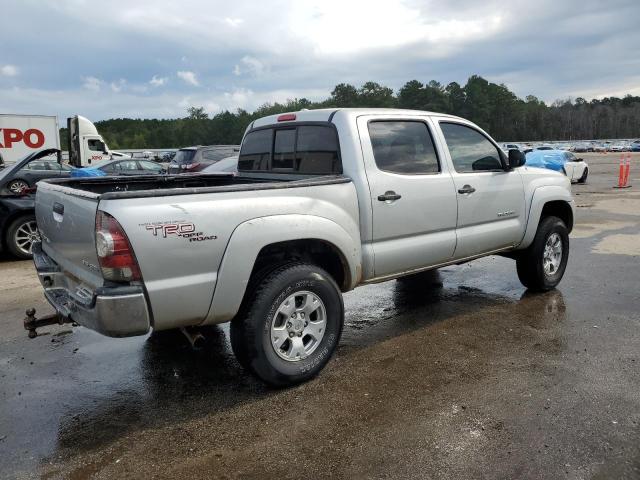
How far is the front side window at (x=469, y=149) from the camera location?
16.0ft

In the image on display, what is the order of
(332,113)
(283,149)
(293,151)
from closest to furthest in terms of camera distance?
(332,113)
(293,151)
(283,149)

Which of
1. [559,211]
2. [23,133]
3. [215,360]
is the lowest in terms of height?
[215,360]

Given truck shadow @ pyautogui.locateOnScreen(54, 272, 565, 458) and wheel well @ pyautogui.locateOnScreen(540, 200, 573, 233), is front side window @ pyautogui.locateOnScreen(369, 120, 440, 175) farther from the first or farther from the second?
wheel well @ pyautogui.locateOnScreen(540, 200, 573, 233)

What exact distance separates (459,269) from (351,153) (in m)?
3.77

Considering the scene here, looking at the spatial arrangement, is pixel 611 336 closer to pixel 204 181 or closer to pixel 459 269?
pixel 459 269

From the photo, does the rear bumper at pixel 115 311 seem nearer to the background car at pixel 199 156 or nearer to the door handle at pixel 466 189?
the door handle at pixel 466 189

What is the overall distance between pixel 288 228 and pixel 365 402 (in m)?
1.26

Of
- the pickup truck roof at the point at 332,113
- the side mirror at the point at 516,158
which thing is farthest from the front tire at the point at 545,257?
the pickup truck roof at the point at 332,113

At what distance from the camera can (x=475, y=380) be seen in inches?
150

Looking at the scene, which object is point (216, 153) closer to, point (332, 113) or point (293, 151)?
point (293, 151)

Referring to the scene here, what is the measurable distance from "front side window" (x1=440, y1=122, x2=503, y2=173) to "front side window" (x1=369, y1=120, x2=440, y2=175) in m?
0.28

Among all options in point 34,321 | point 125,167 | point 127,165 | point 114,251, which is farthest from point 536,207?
point 127,165

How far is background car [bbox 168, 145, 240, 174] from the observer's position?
1597 cm

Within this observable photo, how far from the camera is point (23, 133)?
80.5 feet
